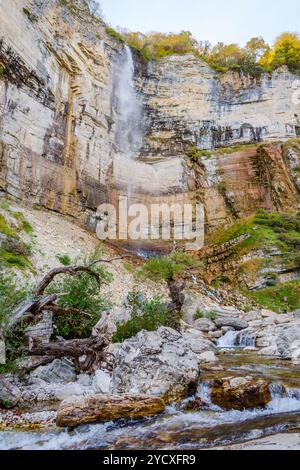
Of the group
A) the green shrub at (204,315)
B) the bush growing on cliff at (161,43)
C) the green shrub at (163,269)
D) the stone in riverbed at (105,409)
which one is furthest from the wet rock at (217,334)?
the bush growing on cliff at (161,43)

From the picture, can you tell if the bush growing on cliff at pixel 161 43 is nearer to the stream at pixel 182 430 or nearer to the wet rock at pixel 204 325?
the wet rock at pixel 204 325

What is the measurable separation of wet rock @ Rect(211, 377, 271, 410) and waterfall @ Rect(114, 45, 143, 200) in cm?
2511

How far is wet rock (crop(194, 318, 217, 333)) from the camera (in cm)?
1591

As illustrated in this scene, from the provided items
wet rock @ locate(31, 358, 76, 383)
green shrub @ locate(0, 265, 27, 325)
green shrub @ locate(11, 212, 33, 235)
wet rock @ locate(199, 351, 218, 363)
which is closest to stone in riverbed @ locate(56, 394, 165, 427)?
wet rock @ locate(31, 358, 76, 383)

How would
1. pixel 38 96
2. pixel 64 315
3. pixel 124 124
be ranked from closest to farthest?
pixel 64 315 → pixel 38 96 → pixel 124 124

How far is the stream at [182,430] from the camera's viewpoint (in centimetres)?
423

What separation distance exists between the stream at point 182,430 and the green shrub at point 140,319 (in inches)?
163

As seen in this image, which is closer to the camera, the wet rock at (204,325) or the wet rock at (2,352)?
the wet rock at (2,352)

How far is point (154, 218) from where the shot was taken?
30.9 m
